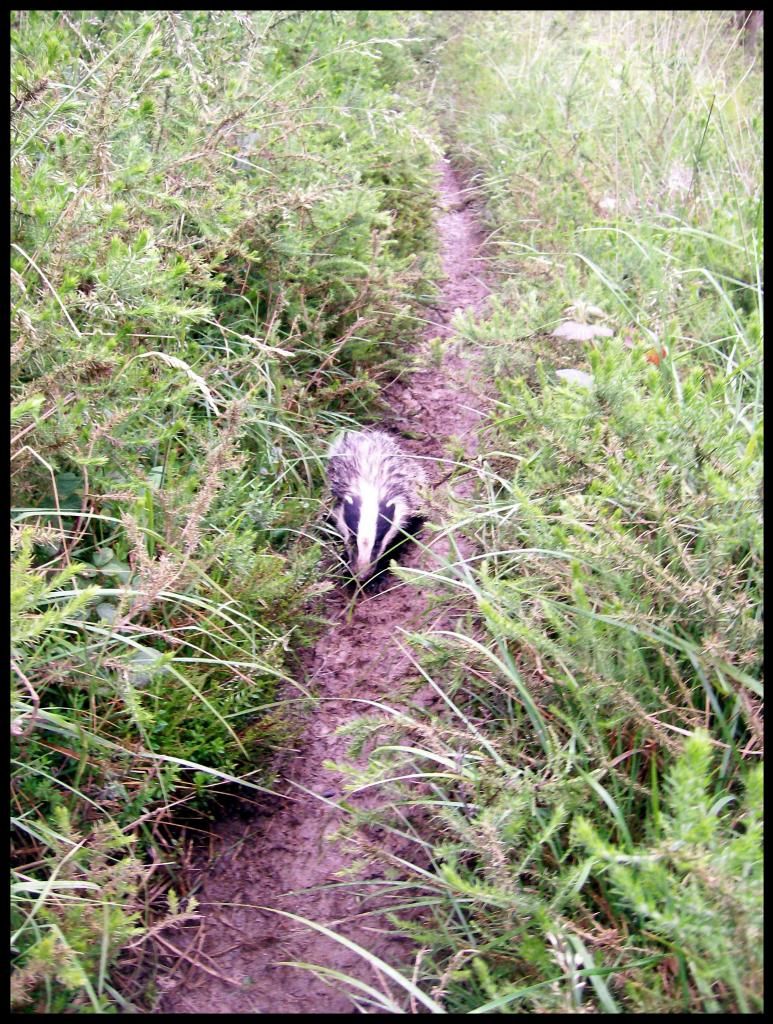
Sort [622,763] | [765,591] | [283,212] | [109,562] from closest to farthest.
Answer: [765,591]
[622,763]
[109,562]
[283,212]

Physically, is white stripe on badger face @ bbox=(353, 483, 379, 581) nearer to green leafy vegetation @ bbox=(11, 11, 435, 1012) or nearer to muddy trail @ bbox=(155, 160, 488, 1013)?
muddy trail @ bbox=(155, 160, 488, 1013)

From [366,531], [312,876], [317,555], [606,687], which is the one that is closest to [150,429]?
[317,555]

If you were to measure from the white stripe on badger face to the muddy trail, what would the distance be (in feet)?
0.43

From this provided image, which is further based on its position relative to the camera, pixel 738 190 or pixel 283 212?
pixel 738 190

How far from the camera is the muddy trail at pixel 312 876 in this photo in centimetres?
215

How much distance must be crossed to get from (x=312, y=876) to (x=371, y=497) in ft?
5.93

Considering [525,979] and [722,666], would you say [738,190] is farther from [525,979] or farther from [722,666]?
[525,979]

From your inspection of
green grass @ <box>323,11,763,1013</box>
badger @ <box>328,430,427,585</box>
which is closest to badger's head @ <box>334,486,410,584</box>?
badger @ <box>328,430,427,585</box>

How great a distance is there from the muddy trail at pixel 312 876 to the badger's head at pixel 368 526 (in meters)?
0.17

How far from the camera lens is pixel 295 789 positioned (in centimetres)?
269

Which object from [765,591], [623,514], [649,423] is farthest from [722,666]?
[649,423]

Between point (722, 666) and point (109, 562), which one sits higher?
point (109, 562)

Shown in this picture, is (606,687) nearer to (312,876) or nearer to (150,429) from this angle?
(312,876)

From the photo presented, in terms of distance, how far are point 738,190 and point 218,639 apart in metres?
3.58
